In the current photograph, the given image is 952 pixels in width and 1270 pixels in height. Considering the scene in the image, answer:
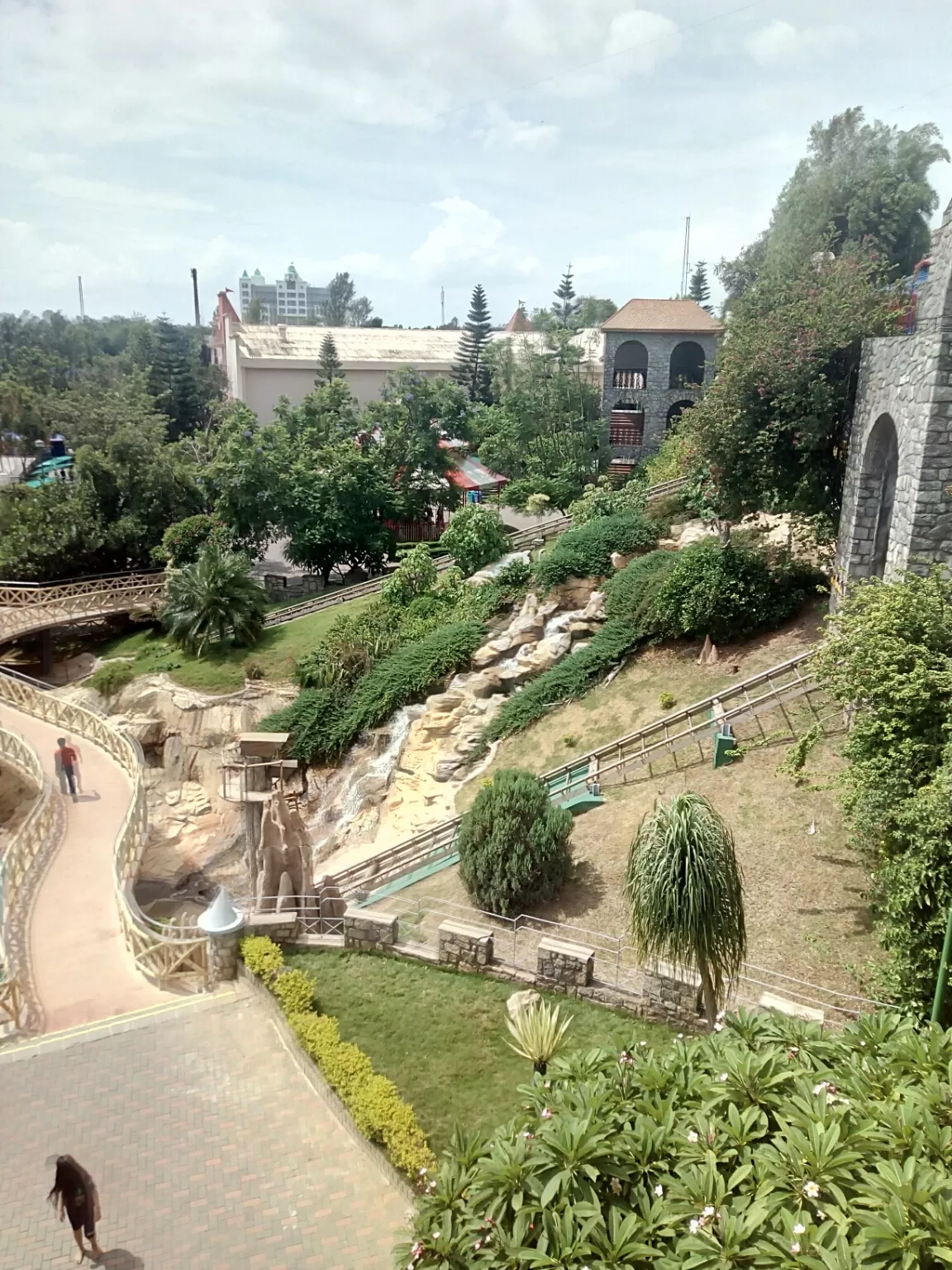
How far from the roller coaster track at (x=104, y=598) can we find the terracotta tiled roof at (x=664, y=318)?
601 inches

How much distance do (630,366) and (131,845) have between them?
36410 millimetres

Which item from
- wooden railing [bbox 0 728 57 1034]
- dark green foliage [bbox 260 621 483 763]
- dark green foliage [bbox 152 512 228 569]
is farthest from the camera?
dark green foliage [bbox 152 512 228 569]

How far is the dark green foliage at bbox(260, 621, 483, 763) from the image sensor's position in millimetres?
24609

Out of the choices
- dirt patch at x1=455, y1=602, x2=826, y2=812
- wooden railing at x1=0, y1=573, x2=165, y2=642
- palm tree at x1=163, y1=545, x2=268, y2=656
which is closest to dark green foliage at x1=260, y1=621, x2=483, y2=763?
→ dirt patch at x1=455, y1=602, x2=826, y2=812

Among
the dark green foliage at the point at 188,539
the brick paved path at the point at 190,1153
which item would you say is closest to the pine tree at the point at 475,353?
the dark green foliage at the point at 188,539

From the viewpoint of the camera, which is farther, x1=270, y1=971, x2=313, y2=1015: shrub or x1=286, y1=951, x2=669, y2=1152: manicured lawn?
x1=270, y1=971, x2=313, y2=1015: shrub

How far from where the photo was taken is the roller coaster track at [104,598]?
30.6 meters

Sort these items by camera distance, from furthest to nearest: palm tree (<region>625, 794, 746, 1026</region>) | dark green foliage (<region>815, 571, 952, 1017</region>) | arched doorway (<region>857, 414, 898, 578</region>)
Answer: arched doorway (<region>857, 414, 898, 578</region>) → dark green foliage (<region>815, 571, 952, 1017</region>) → palm tree (<region>625, 794, 746, 1026</region>)

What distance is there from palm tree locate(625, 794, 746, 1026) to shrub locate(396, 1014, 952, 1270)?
206 cm

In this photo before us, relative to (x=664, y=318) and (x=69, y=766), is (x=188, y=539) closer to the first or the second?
(x=69, y=766)

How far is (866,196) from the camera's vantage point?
34.0 m

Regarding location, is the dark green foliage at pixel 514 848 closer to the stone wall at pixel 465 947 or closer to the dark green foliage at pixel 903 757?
the stone wall at pixel 465 947

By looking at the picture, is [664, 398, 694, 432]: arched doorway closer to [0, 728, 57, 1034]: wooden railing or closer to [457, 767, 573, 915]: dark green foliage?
[457, 767, 573, 915]: dark green foliage

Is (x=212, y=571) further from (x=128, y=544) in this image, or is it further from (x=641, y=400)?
(x=641, y=400)
